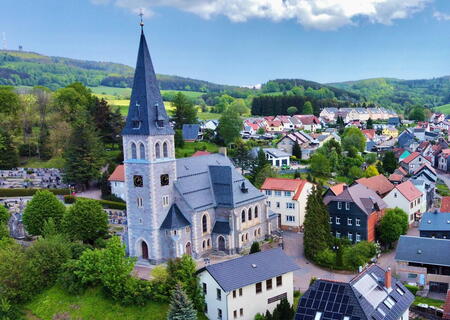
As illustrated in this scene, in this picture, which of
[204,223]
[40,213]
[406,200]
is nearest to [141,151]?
[204,223]

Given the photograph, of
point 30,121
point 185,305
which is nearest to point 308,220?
point 185,305

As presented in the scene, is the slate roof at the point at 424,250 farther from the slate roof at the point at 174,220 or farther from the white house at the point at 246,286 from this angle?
the slate roof at the point at 174,220

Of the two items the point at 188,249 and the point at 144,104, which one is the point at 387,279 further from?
the point at 144,104

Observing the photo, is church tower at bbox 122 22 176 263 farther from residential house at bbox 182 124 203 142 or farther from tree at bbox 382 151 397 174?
residential house at bbox 182 124 203 142

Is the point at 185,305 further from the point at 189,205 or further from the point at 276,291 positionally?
the point at 189,205

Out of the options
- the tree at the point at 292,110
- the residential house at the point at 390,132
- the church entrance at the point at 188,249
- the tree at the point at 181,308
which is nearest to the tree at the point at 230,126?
the church entrance at the point at 188,249
